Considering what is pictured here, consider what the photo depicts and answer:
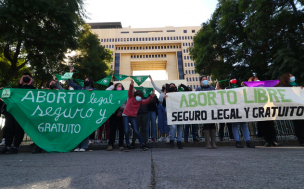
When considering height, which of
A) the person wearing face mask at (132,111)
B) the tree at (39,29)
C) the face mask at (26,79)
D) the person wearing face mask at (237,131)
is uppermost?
the tree at (39,29)

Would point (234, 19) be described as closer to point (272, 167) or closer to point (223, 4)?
point (223, 4)

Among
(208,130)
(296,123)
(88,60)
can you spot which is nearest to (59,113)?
(208,130)

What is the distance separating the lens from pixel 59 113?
5547 millimetres

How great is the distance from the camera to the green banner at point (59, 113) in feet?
17.3

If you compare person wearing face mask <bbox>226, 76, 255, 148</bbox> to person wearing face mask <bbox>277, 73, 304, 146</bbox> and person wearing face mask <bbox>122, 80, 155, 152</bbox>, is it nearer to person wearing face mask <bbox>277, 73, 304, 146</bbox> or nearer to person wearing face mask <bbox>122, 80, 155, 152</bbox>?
person wearing face mask <bbox>277, 73, 304, 146</bbox>

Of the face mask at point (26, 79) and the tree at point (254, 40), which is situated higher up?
the tree at point (254, 40)

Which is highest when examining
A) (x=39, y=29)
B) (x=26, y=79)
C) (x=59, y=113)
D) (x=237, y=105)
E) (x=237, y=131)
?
(x=39, y=29)

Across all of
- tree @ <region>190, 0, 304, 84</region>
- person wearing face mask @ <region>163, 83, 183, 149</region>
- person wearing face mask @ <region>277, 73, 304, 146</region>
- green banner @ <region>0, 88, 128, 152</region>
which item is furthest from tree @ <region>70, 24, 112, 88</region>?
person wearing face mask @ <region>277, 73, 304, 146</region>

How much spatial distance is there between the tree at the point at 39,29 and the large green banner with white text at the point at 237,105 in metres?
9.07

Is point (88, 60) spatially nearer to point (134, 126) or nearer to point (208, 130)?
point (134, 126)

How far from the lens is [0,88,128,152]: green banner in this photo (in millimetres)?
5266

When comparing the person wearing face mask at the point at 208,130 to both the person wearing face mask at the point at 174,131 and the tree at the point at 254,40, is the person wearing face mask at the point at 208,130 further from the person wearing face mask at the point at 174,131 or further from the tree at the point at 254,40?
the tree at the point at 254,40

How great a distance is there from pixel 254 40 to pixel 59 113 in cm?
1249

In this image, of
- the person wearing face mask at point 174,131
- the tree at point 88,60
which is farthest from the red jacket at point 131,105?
the tree at point 88,60
